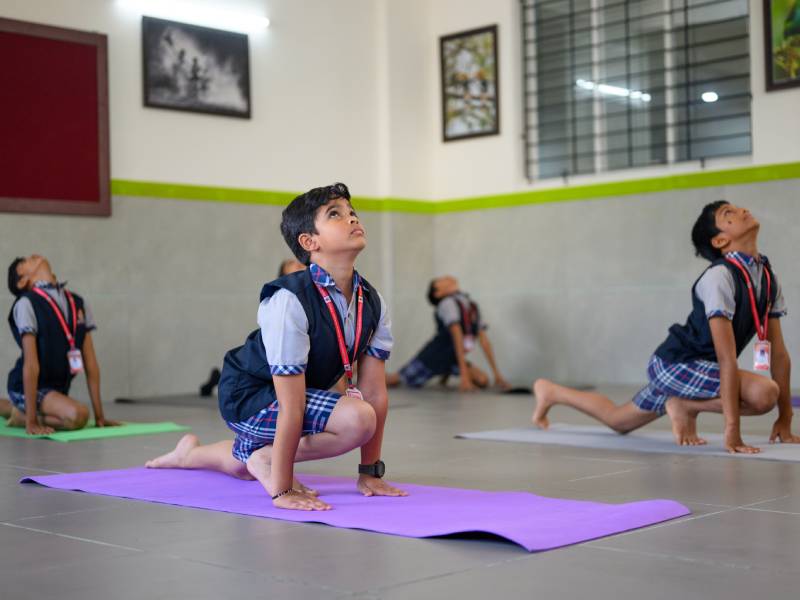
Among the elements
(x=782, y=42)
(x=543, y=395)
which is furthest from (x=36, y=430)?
(x=782, y=42)

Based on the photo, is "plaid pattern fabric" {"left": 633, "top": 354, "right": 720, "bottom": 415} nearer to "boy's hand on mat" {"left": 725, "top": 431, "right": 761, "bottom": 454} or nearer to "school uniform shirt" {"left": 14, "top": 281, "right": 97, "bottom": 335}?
"boy's hand on mat" {"left": 725, "top": 431, "right": 761, "bottom": 454}

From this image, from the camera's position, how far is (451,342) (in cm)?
923

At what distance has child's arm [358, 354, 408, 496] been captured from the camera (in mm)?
3445

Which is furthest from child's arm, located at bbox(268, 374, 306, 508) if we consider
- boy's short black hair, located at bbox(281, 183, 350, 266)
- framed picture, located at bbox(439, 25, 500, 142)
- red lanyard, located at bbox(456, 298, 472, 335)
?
framed picture, located at bbox(439, 25, 500, 142)

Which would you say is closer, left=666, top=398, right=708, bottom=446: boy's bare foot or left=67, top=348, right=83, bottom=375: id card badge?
left=666, top=398, right=708, bottom=446: boy's bare foot

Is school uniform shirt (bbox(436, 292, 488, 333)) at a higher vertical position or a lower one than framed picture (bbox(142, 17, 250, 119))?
lower

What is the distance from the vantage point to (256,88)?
31.2 feet

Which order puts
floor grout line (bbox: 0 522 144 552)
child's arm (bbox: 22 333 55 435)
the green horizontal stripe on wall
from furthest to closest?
the green horizontal stripe on wall < child's arm (bbox: 22 333 55 435) < floor grout line (bbox: 0 522 144 552)

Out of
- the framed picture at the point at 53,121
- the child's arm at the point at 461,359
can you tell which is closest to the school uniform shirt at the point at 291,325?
the framed picture at the point at 53,121

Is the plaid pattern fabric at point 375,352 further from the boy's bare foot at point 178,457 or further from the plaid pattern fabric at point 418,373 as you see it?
the plaid pattern fabric at point 418,373

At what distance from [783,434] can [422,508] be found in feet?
7.47

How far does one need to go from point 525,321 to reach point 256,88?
317 centimetres

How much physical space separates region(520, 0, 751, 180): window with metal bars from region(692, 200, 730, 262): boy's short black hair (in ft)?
13.6

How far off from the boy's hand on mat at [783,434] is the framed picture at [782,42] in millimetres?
4198
